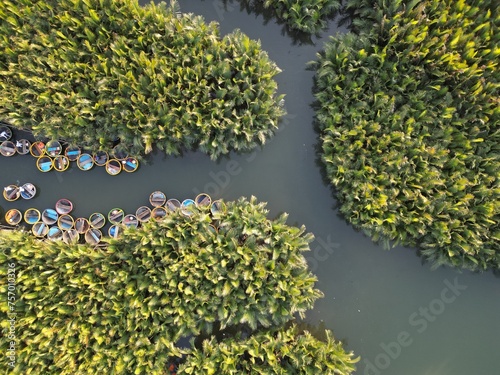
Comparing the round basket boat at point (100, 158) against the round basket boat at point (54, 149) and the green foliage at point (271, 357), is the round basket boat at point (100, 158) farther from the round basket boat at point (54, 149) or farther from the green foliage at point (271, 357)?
the green foliage at point (271, 357)

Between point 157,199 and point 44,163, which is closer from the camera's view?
point 157,199

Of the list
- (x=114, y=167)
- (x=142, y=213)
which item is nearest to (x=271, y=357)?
(x=142, y=213)

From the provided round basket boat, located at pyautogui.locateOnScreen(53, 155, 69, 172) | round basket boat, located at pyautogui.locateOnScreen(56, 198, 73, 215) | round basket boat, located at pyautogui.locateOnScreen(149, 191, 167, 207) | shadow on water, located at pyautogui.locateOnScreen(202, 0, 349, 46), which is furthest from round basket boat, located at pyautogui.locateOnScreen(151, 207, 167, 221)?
shadow on water, located at pyautogui.locateOnScreen(202, 0, 349, 46)

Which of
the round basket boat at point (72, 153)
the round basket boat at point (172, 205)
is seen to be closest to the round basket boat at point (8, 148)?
the round basket boat at point (72, 153)

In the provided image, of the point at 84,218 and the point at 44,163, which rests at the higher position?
the point at 44,163

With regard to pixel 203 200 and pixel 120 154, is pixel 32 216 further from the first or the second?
pixel 203 200

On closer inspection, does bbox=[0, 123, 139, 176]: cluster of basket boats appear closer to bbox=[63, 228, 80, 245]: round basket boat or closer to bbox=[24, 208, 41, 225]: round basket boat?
bbox=[24, 208, 41, 225]: round basket boat
